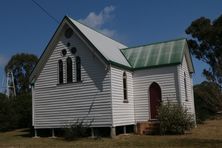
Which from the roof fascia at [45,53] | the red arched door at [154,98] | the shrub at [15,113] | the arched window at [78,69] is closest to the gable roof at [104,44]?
the roof fascia at [45,53]

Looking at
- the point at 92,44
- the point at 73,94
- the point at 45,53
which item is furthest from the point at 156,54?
the point at 45,53

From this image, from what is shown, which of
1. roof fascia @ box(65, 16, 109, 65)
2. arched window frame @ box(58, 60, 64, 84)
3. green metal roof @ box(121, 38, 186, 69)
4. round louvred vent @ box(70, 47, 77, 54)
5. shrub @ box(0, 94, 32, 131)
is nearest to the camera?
roof fascia @ box(65, 16, 109, 65)

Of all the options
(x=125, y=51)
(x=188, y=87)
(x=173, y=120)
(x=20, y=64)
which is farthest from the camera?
(x=20, y=64)

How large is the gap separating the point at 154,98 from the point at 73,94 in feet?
19.5

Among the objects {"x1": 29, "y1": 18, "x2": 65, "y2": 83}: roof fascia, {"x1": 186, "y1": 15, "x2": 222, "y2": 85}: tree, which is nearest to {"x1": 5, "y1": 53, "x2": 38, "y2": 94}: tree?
{"x1": 186, "y1": 15, "x2": 222, "y2": 85}: tree

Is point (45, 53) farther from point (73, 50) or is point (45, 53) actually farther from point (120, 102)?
point (120, 102)

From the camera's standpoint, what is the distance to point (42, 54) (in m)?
25.0

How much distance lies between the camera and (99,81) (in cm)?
2239

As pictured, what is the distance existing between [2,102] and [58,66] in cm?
1288

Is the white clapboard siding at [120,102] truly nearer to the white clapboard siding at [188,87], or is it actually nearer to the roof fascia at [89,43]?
the roof fascia at [89,43]

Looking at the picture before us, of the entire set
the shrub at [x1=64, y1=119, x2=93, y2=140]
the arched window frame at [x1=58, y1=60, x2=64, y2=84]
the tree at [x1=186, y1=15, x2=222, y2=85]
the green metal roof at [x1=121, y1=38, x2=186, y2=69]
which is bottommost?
the shrub at [x1=64, y1=119, x2=93, y2=140]

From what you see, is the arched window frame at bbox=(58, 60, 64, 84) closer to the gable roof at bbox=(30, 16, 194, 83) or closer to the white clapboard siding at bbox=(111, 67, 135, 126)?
the gable roof at bbox=(30, 16, 194, 83)

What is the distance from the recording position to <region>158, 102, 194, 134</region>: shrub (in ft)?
72.3

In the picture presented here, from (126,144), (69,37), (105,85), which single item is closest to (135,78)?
(105,85)
